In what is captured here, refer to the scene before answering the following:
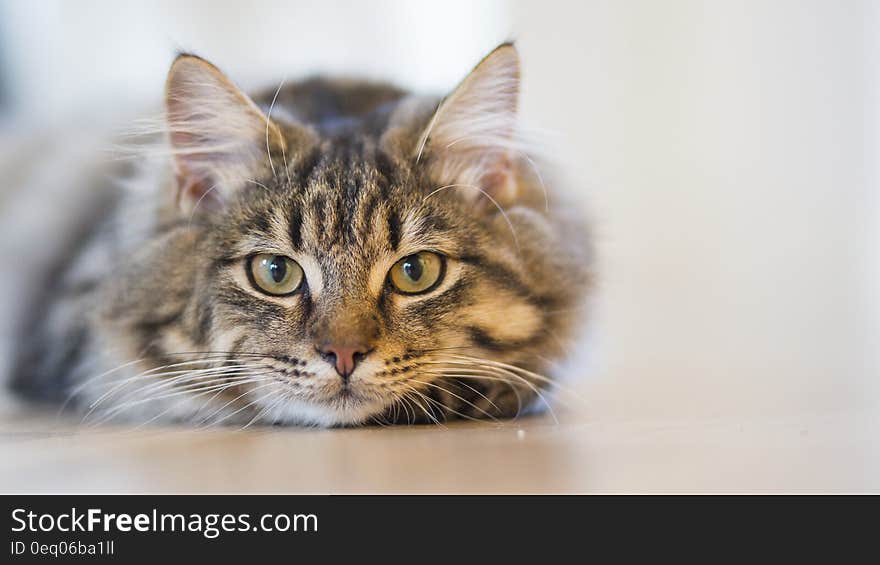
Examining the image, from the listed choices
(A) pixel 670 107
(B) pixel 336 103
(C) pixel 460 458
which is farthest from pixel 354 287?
(A) pixel 670 107

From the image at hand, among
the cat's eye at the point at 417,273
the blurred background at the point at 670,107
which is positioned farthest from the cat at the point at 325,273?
the blurred background at the point at 670,107

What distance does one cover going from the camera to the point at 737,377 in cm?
174

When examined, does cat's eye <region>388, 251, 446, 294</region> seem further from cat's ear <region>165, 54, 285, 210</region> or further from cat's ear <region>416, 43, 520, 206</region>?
cat's ear <region>165, 54, 285, 210</region>

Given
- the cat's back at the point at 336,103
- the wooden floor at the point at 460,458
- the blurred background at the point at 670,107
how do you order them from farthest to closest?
1. the blurred background at the point at 670,107
2. the cat's back at the point at 336,103
3. the wooden floor at the point at 460,458

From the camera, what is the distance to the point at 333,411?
120 cm

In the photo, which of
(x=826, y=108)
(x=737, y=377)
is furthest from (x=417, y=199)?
(x=826, y=108)

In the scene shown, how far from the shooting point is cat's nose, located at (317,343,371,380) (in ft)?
3.72

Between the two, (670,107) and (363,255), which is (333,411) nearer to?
(363,255)

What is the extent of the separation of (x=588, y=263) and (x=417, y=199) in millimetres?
426

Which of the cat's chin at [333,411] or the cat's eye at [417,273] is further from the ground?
the cat's eye at [417,273]

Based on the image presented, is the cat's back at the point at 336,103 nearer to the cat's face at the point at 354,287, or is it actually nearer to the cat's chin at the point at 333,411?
the cat's face at the point at 354,287

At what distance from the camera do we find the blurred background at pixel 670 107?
1980 millimetres

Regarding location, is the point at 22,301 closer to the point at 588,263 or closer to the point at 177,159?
the point at 177,159

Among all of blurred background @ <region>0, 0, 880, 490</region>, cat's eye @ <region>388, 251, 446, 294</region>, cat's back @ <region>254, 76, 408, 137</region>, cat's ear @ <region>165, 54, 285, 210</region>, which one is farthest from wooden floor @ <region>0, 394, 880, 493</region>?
blurred background @ <region>0, 0, 880, 490</region>
